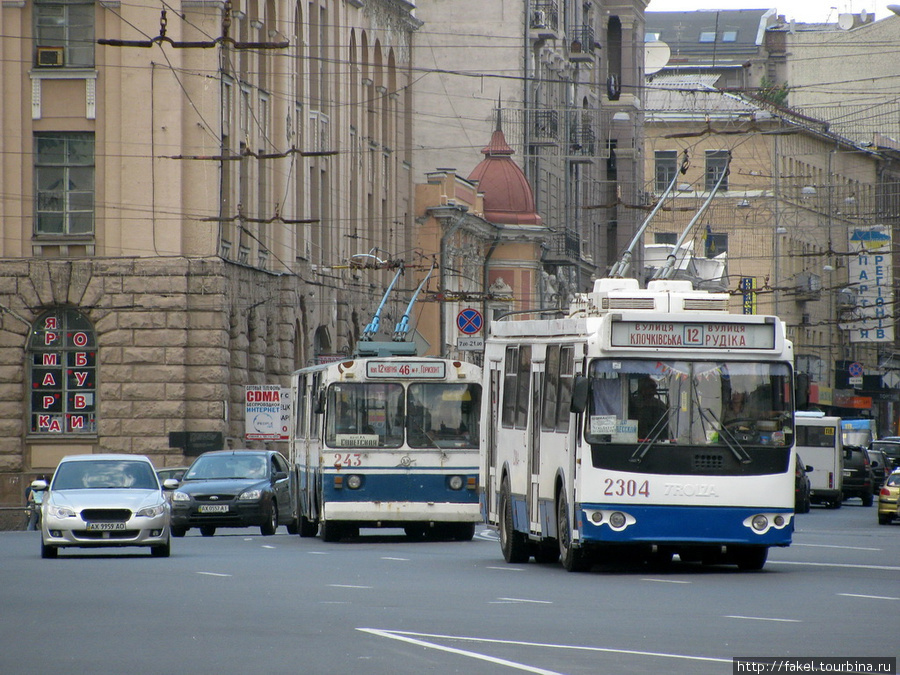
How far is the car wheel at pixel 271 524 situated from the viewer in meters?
32.6

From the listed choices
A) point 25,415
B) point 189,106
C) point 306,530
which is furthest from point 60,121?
point 306,530

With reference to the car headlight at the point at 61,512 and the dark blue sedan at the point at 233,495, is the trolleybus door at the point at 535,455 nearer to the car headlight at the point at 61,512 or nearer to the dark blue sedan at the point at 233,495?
the car headlight at the point at 61,512

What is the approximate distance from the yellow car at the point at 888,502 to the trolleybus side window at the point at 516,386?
16122 mm

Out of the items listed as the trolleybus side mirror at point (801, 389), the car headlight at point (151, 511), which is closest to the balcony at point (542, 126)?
the car headlight at point (151, 511)

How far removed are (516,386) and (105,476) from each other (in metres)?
5.52

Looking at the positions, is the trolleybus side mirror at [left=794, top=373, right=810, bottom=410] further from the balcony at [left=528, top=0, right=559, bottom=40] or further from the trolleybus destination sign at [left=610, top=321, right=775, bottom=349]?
the balcony at [left=528, top=0, right=559, bottom=40]

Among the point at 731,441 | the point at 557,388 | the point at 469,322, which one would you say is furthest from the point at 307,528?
the point at 469,322

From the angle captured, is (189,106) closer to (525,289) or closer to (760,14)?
(525,289)

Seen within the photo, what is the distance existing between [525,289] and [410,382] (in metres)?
40.6

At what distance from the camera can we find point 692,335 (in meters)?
20.3

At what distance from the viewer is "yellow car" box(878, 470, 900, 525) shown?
37781 mm

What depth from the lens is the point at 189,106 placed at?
1668 inches

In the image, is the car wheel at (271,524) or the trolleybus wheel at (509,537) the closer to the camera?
the trolleybus wheel at (509,537)

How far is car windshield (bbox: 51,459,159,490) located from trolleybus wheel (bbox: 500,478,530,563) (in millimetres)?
4526
